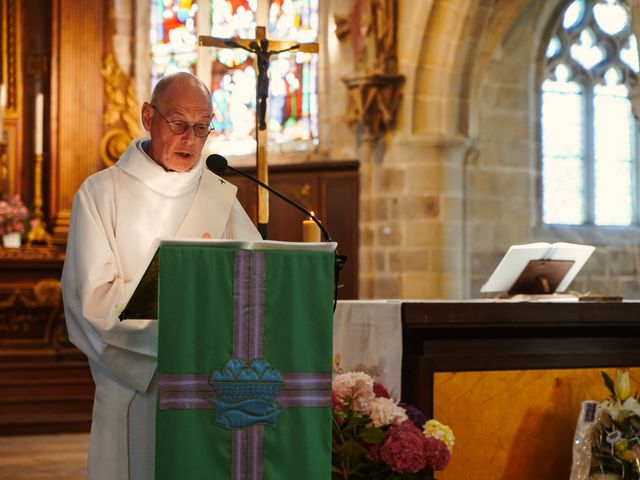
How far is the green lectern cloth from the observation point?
303 cm

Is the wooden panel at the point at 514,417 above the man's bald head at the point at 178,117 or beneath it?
beneath

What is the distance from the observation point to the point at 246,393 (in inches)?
120

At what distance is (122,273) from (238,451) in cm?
71

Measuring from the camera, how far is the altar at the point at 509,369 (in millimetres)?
4543

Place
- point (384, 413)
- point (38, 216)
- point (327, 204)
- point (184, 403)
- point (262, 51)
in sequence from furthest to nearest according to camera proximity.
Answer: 1. point (327, 204)
2. point (38, 216)
3. point (262, 51)
4. point (384, 413)
5. point (184, 403)

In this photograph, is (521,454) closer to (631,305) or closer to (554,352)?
(554,352)

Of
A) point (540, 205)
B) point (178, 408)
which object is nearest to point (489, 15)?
point (540, 205)

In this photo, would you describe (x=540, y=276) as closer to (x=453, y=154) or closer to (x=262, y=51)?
(x=262, y=51)

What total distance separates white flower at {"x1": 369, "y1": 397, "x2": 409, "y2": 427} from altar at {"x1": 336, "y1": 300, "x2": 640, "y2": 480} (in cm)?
52

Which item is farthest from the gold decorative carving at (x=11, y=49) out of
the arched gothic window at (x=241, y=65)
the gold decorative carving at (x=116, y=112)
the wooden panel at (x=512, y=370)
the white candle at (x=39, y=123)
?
the wooden panel at (x=512, y=370)

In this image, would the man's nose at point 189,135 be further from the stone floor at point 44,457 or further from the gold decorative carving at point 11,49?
the gold decorative carving at point 11,49

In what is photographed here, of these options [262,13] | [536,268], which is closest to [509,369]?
[536,268]

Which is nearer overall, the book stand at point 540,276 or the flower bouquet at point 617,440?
the flower bouquet at point 617,440

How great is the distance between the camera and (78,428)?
1027cm
